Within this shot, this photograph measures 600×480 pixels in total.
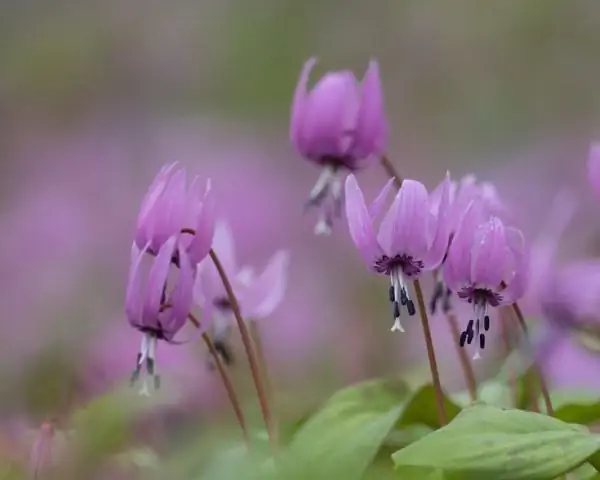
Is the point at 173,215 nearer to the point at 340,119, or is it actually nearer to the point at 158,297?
the point at 158,297

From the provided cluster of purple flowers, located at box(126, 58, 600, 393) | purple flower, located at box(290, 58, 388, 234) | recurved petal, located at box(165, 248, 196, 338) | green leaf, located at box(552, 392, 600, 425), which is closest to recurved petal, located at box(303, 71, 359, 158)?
purple flower, located at box(290, 58, 388, 234)

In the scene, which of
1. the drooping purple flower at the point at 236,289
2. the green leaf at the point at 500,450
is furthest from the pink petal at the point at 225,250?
the green leaf at the point at 500,450

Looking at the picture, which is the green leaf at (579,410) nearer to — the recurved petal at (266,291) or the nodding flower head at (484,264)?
the nodding flower head at (484,264)

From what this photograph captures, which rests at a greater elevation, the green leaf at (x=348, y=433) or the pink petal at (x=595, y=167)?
the pink petal at (x=595, y=167)

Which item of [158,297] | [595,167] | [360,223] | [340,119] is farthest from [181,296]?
[595,167]

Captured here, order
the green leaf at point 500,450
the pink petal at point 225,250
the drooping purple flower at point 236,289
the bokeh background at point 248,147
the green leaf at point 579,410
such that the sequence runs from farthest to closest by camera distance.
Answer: the bokeh background at point 248,147 < the pink petal at point 225,250 < the drooping purple flower at point 236,289 < the green leaf at point 579,410 < the green leaf at point 500,450

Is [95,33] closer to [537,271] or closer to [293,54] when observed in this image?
[293,54]

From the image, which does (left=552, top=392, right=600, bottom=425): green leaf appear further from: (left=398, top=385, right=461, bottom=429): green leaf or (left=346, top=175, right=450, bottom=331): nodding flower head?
(left=346, top=175, right=450, bottom=331): nodding flower head
